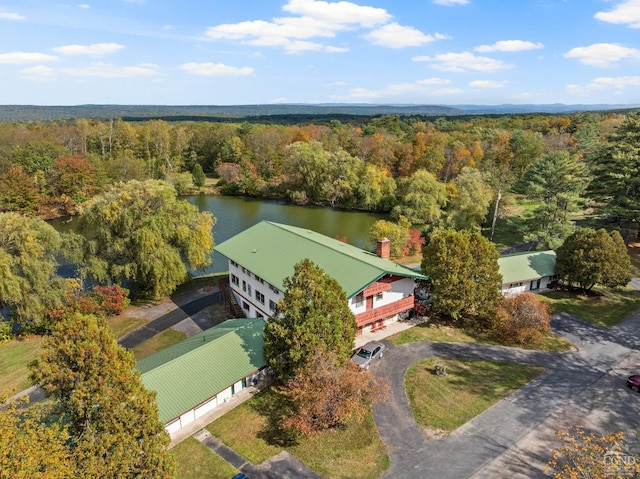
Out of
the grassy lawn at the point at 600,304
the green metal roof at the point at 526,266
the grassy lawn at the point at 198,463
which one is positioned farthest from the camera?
the green metal roof at the point at 526,266

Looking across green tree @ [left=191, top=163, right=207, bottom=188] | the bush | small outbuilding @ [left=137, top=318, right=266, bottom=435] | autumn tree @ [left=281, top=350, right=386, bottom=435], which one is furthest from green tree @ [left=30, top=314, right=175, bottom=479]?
green tree @ [left=191, top=163, right=207, bottom=188]

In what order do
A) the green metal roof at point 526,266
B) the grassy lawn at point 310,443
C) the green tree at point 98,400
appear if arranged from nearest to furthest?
the green tree at point 98,400 < the grassy lawn at point 310,443 < the green metal roof at point 526,266

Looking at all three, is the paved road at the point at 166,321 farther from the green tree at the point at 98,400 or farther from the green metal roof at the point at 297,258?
the green tree at the point at 98,400

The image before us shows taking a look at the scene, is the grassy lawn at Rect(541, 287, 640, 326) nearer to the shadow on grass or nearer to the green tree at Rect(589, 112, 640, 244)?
the green tree at Rect(589, 112, 640, 244)

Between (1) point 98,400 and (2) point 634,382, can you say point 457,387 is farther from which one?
(1) point 98,400

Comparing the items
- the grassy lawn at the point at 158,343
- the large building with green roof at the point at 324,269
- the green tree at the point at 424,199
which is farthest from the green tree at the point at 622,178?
the grassy lawn at the point at 158,343

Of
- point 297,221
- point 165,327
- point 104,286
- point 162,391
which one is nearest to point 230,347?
point 162,391

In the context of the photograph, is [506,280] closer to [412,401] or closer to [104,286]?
[412,401]
